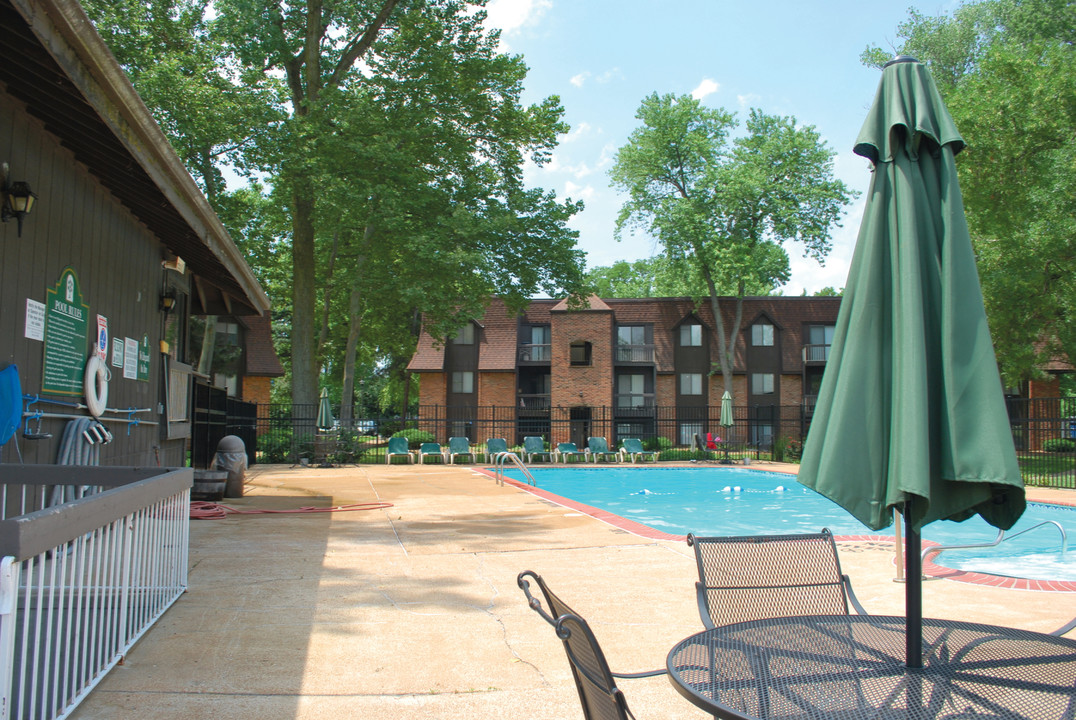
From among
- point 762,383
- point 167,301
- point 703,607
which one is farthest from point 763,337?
point 703,607

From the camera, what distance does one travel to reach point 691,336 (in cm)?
3634

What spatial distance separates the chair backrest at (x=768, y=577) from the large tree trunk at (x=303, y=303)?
65.8 ft

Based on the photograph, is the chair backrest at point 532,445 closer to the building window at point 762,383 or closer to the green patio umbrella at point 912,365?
the building window at point 762,383

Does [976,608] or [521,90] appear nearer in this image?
[976,608]

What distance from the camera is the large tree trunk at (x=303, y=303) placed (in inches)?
866

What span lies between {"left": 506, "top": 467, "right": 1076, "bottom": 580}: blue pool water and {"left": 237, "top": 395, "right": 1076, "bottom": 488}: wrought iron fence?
12.8 ft

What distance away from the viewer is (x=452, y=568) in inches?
257

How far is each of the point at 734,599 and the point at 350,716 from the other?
6.04ft

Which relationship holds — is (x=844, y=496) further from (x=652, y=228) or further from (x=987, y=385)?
(x=652, y=228)

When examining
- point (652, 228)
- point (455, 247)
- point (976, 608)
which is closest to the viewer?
point (976, 608)

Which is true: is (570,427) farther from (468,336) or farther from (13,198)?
(13,198)

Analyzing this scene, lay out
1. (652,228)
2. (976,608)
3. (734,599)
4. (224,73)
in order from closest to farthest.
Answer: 1. (734,599)
2. (976,608)
3. (224,73)
4. (652,228)

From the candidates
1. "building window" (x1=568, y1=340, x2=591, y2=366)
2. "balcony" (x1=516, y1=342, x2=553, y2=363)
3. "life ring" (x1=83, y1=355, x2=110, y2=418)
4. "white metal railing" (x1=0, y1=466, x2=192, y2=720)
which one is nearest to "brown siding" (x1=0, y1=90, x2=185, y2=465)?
"life ring" (x1=83, y1=355, x2=110, y2=418)

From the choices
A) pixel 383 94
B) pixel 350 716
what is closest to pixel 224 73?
pixel 383 94
